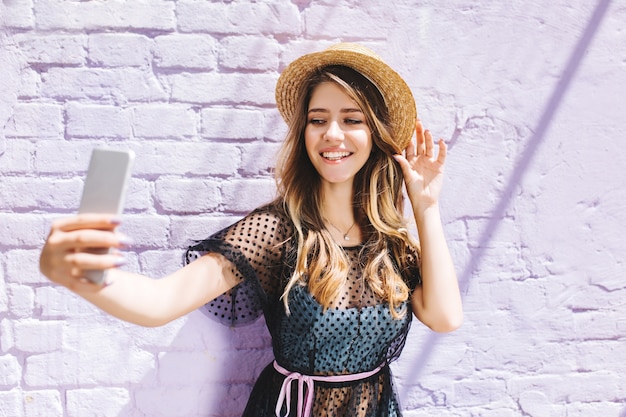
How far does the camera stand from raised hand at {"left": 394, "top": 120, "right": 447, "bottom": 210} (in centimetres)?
168

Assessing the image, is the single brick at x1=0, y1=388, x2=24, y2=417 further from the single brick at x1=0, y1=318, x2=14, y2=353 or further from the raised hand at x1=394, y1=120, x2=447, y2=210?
the raised hand at x1=394, y1=120, x2=447, y2=210

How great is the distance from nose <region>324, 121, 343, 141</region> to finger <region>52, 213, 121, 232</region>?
699 mm

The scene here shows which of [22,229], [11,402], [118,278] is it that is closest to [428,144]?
[118,278]

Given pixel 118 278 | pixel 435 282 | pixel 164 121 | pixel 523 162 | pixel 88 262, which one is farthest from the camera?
pixel 523 162

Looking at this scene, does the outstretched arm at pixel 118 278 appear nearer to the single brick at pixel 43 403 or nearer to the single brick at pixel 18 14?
the single brick at pixel 43 403

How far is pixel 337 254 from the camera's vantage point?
62.0 inches

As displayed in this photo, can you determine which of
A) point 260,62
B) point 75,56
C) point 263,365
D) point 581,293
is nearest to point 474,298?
point 581,293

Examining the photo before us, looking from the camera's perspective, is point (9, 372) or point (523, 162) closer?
point (9, 372)

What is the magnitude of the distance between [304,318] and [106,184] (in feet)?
2.29

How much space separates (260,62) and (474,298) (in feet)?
3.71

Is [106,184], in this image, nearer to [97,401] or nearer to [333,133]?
[333,133]

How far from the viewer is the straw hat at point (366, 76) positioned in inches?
62.4

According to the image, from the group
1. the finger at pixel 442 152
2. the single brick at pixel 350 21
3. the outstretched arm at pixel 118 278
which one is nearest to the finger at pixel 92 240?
the outstretched arm at pixel 118 278

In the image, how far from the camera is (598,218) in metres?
2.08
